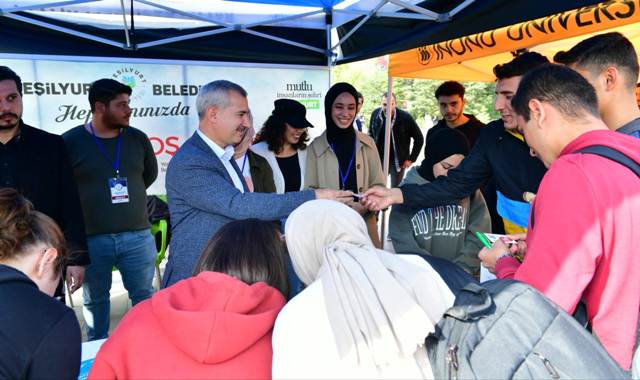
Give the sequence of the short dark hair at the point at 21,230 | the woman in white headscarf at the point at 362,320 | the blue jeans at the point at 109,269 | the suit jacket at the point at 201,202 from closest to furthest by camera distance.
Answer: the woman in white headscarf at the point at 362,320 → the short dark hair at the point at 21,230 → the suit jacket at the point at 201,202 → the blue jeans at the point at 109,269

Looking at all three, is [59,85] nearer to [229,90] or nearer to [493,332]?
[229,90]

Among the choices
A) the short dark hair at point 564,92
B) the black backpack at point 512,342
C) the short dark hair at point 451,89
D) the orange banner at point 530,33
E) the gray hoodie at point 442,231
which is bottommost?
the gray hoodie at point 442,231

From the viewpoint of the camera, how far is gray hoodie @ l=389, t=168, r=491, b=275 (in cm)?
250

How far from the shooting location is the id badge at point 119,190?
130 inches

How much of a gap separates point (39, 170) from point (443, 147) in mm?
2360

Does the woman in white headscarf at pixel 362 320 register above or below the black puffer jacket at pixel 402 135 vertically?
below

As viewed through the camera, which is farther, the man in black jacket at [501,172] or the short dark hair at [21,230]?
the man in black jacket at [501,172]

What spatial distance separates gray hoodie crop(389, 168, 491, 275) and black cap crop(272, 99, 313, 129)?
1.53 meters

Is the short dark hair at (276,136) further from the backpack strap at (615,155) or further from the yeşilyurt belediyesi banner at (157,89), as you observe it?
the backpack strap at (615,155)

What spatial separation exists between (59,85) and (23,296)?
12.8ft

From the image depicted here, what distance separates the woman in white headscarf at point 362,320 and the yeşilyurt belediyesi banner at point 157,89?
425 cm

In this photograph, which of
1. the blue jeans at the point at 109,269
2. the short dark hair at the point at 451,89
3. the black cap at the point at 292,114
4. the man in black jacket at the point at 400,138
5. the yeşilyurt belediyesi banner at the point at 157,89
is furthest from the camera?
the man in black jacket at the point at 400,138

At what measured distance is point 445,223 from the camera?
2547 millimetres

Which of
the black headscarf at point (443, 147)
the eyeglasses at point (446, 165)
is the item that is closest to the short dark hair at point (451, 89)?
the black headscarf at point (443, 147)
